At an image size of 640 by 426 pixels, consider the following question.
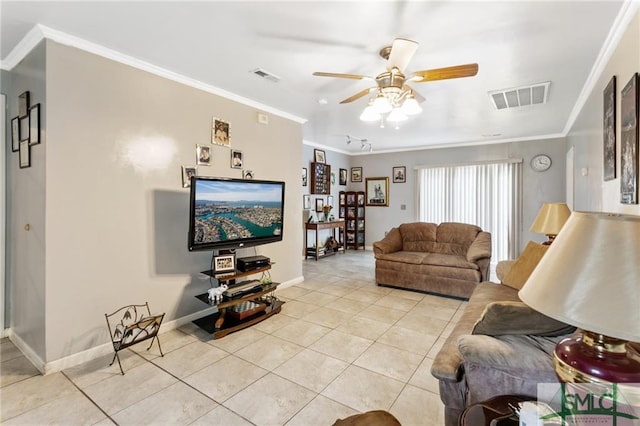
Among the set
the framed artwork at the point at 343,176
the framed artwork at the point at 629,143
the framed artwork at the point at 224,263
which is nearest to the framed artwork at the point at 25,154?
the framed artwork at the point at 224,263

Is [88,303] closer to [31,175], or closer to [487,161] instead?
[31,175]

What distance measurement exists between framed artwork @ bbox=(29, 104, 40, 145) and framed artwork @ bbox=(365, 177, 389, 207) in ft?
21.1

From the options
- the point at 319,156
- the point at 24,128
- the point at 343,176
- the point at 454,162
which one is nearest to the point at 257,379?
the point at 24,128

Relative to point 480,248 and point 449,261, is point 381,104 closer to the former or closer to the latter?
point 449,261

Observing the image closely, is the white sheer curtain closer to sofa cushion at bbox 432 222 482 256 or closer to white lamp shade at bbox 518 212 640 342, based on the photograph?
sofa cushion at bbox 432 222 482 256

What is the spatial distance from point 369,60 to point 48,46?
2.46 metres

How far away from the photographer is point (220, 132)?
3.42 meters

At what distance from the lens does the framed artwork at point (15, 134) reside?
8.53 ft

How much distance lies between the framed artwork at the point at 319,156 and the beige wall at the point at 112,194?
3.35 m

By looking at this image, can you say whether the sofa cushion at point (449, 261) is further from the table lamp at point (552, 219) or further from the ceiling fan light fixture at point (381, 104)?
the ceiling fan light fixture at point (381, 104)

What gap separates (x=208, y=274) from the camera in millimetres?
3057

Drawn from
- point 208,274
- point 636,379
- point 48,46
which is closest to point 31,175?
point 48,46

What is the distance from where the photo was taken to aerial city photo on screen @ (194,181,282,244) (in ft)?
9.41

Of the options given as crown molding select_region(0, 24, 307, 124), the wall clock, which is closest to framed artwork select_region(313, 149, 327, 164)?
crown molding select_region(0, 24, 307, 124)
